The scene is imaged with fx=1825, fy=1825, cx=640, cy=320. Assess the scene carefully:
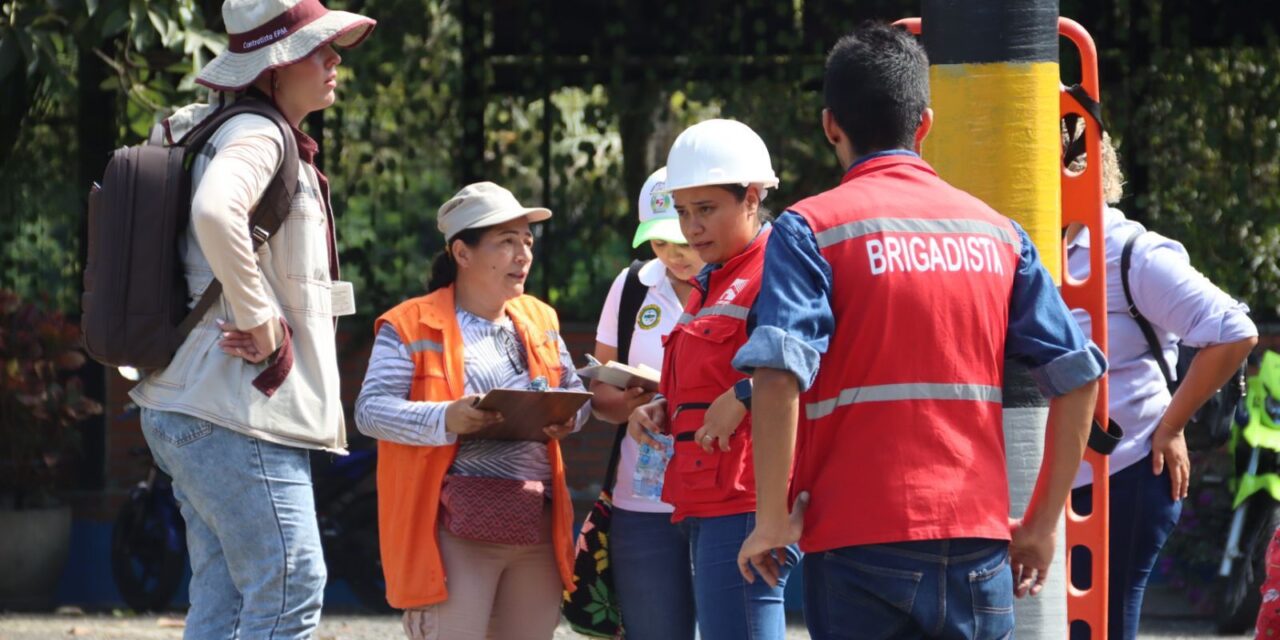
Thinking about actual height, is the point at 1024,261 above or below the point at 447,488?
above

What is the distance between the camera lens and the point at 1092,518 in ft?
14.5

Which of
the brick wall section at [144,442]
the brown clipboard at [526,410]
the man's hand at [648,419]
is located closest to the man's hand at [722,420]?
the man's hand at [648,419]

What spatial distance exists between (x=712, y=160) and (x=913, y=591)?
4.23 ft

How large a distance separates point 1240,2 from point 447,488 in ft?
21.6

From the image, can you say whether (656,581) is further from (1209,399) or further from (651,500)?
(1209,399)

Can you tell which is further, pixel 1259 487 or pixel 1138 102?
pixel 1138 102

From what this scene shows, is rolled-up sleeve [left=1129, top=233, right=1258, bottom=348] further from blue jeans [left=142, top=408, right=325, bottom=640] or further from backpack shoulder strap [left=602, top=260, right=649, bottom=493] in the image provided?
blue jeans [left=142, top=408, right=325, bottom=640]

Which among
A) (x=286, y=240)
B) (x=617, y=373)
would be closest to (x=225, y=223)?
(x=286, y=240)

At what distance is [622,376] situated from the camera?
186 inches

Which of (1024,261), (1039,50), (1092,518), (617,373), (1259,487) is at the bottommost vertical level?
(1259,487)

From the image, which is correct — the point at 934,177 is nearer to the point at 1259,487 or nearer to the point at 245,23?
the point at 245,23

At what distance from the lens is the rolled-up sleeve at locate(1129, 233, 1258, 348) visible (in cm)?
492

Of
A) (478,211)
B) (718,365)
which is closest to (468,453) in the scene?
(478,211)

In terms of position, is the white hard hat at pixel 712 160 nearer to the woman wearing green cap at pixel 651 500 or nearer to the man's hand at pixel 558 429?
the woman wearing green cap at pixel 651 500
